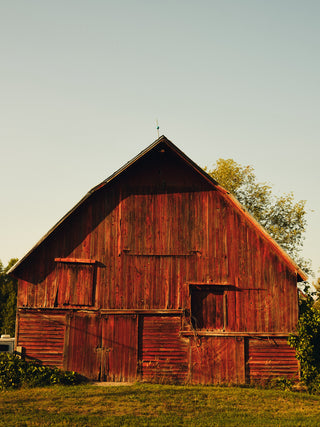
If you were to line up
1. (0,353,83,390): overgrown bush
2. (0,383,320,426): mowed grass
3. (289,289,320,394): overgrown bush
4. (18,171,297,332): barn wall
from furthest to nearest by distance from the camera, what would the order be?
(18,171,297,332): barn wall < (289,289,320,394): overgrown bush < (0,353,83,390): overgrown bush < (0,383,320,426): mowed grass

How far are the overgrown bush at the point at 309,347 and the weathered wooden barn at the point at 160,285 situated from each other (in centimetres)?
36

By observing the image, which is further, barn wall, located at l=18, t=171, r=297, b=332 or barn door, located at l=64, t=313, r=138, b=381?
barn wall, located at l=18, t=171, r=297, b=332

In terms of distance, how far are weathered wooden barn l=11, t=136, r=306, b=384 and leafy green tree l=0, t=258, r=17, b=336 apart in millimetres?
30000

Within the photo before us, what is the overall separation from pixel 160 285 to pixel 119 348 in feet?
9.25

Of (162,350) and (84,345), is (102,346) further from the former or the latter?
(162,350)

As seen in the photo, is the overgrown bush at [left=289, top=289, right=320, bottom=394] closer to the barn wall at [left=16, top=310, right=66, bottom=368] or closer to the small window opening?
the small window opening

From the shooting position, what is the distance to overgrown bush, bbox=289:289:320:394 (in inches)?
665

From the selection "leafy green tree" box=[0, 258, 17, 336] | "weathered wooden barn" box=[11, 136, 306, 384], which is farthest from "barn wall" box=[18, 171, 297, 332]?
"leafy green tree" box=[0, 258, 17, 336]

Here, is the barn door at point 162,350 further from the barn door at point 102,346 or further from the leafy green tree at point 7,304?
the leafy green tree at point 7,304

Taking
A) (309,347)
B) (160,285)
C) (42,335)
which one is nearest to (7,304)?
(42,335)

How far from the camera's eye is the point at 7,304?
1903 inches

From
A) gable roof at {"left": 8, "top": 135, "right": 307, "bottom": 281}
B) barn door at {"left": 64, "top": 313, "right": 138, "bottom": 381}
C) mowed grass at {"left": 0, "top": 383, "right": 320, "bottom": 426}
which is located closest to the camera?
mowed grass at {"left": 0, "top": 383, "right": 320, "bottom": 426}

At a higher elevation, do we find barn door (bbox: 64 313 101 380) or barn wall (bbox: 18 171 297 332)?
barn wall (bbox: 18 171 297 332)

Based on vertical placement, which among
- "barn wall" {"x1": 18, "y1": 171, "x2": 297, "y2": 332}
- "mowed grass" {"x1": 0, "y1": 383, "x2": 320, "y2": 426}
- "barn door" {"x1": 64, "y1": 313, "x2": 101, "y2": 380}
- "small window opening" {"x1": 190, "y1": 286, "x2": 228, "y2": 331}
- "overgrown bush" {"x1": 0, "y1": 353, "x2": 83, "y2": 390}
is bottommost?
"mowed grass" {"x1": 0, "y1": 383, "x2": 320, "y2": 426}
